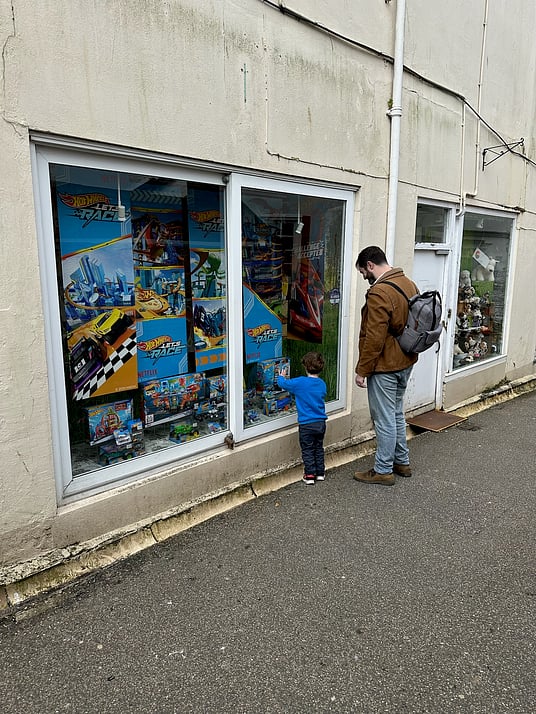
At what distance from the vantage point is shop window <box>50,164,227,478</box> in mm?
3258

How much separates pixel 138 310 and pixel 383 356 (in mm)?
1956

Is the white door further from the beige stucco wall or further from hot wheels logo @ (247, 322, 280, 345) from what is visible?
hot wheels logo @ (247, 322, 280, 345)

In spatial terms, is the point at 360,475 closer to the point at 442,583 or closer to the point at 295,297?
the point at 442,583

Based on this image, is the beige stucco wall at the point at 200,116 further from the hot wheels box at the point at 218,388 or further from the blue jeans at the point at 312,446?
the hot wheels box at the point at 218,388

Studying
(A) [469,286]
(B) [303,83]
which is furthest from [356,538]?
(A) [469,286]

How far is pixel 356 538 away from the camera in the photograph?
3.45 m

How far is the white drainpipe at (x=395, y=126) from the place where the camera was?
4602mm

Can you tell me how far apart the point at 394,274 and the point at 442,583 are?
2.30m

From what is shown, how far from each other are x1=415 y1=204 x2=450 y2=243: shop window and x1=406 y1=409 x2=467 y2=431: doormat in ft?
6.74

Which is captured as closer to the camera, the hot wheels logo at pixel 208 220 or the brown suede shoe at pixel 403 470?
the hot wheels logo at pixel 208 220

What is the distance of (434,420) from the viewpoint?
5.94m

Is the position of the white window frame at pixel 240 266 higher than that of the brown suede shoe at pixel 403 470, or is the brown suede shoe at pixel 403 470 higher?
the white window frame at pixel 240 266

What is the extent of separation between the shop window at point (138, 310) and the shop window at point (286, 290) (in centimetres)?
36

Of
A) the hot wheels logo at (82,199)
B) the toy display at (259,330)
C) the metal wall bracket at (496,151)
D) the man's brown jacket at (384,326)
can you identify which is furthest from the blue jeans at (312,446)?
the metal wall bracket at (496,151)
